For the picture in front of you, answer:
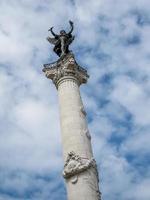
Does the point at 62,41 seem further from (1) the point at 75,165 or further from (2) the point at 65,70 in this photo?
(1) the point at 75,165

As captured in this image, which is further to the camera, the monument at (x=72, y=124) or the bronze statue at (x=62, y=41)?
the bronze statue at (x=62, y=41)

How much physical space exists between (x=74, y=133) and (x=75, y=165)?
167cm

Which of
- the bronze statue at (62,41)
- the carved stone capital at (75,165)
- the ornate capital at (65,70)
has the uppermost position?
the bronze statue at (62,41)

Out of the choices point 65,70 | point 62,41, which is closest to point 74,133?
point 65,70

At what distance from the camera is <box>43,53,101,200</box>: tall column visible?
1834cm

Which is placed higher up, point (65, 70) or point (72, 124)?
point (65, 70)

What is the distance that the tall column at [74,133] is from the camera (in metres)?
18.3

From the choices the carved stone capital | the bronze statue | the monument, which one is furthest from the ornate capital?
the carved stone capital

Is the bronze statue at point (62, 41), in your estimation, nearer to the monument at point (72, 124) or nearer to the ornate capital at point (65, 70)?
the monument at point (72, 124)

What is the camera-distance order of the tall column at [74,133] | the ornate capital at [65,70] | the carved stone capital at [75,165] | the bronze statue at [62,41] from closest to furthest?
the tall column at [74,133] < the carved stone capital at [75,165] < the ornate capital at [65,70] < the bronze statue at [62,41]

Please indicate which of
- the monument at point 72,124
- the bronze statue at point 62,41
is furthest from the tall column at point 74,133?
the bronze statue at point 62,41

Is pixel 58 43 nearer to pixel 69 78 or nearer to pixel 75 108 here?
pixel 69 78

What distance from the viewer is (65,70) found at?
22688 millimetres

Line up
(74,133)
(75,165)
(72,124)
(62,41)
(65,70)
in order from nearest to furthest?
(75,165) < (74,133) < (72,124) < (65,70) < (62,41)
